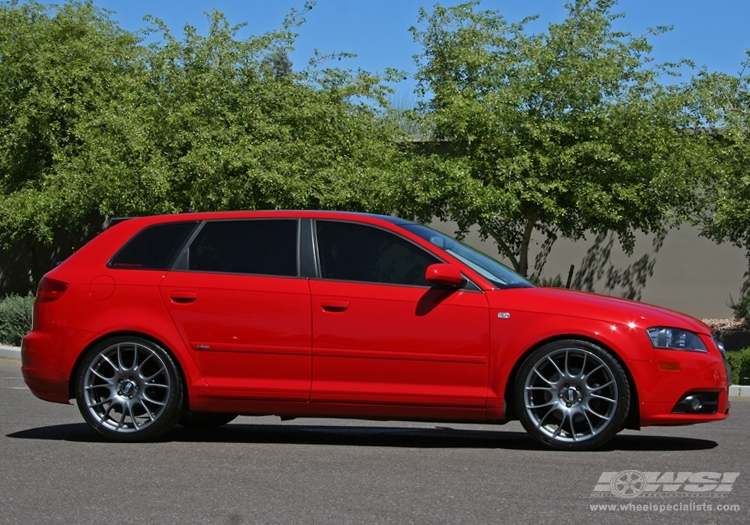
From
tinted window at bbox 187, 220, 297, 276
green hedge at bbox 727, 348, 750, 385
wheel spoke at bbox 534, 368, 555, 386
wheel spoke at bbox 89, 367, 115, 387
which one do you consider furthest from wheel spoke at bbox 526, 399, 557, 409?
green hedge at bbox 727, 348, 750, 385

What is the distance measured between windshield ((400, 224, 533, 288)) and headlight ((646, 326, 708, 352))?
1007mm

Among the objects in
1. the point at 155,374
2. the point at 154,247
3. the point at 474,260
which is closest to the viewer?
the point at 155,374

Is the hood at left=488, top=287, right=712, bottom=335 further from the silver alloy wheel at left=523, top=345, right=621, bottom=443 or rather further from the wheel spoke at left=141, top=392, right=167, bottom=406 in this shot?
the wheel spoke at left=141, top=392, right=167, bottom=406

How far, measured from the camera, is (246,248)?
7.84 m

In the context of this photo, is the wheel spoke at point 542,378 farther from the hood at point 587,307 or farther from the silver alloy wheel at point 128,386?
the silver alloy wheel at point 128,386

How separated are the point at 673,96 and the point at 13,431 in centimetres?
1653

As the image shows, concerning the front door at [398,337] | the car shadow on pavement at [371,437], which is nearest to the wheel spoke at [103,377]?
the car shadow on pavement at [371,437]

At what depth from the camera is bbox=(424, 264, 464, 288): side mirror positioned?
7.20m

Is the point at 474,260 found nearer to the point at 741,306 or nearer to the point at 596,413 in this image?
the point at 596,413

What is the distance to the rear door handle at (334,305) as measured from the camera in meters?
7.46

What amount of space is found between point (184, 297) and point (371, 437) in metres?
1.75

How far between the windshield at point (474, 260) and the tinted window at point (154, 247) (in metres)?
1.64

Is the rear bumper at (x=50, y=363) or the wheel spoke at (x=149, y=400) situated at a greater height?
the rear bumper at (x=50, y=363)

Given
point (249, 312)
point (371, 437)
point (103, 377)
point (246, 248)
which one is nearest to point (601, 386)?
point (371, 437)
